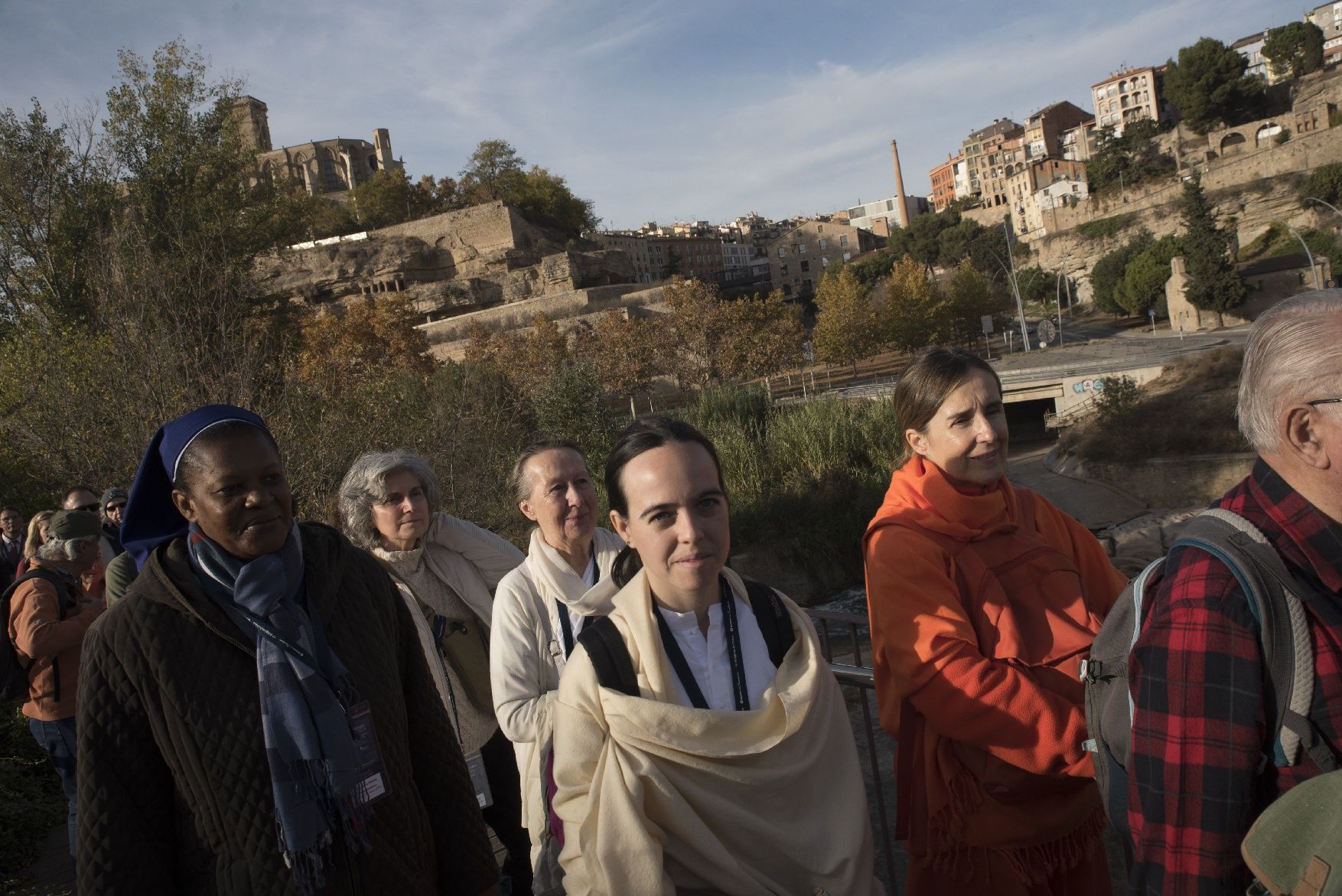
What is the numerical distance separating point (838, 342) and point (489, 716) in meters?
44.2

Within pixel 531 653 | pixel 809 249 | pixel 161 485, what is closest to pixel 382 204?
pixel 809 249

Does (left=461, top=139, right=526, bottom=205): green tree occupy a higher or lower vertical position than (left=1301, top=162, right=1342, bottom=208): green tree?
higher

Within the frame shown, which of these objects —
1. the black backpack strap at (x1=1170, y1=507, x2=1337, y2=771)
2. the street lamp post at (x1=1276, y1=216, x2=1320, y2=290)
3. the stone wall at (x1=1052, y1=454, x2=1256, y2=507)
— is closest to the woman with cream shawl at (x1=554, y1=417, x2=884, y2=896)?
the black backpack strap at (x1=1170, y1=507, x2=1337, y2=771)

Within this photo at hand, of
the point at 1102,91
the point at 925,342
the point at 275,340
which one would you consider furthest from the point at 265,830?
the point at 1102,91

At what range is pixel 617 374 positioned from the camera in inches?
1352

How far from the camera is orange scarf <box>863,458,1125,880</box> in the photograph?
6.20ft

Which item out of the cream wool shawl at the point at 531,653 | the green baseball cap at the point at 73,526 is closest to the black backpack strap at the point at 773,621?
the cream wool shawl at the point at 531,653

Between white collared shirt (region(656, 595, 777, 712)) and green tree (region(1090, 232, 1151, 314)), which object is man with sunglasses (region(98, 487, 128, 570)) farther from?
green tree (region(1090, 232, 1151, 314))

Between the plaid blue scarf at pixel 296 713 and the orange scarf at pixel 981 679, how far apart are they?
1.23 m

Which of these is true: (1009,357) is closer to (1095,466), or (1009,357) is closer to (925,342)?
(925,342)

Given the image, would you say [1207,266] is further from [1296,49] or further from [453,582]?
[453,582]

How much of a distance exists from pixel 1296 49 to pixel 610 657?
90.5 m

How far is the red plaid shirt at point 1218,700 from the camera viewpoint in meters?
1.25

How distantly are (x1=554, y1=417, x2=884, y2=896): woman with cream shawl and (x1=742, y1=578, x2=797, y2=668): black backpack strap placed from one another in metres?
0.01
